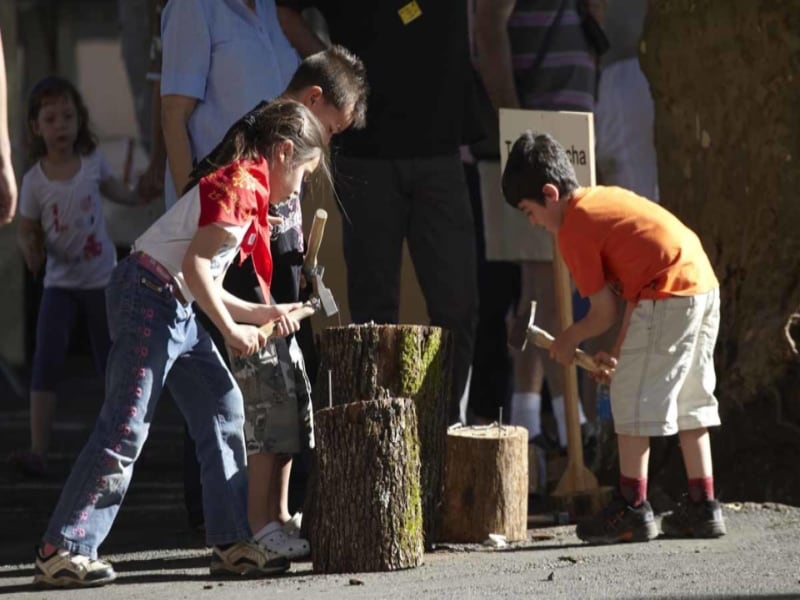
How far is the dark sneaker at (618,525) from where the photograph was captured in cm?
726

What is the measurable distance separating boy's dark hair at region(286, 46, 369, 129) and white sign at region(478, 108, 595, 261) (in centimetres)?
128

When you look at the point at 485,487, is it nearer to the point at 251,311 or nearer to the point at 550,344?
the point at 550,344

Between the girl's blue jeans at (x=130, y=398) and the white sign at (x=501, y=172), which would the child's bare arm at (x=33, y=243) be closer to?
the white sign at (x=501, y=172)

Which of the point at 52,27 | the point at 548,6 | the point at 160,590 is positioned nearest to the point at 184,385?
the point at 160,590

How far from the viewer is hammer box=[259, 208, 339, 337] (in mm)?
6578

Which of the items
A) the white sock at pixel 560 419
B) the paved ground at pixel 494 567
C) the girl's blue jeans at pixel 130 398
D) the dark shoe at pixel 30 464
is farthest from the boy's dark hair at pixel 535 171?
the dark shoe at pixel 30 464

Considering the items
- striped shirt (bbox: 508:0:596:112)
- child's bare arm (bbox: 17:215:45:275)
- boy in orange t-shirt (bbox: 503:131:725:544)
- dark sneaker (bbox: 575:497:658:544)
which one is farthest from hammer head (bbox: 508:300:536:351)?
child's bare arm (bbox: 17:215:45:275)

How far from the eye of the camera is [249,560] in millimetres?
6719

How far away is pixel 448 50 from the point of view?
827 centimetres

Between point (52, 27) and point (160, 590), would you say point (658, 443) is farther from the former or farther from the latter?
point (52, 27)

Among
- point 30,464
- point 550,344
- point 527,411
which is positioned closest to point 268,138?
point 550,344

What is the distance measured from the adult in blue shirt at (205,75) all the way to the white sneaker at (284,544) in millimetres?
1282

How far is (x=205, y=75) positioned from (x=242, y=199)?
3.95ft

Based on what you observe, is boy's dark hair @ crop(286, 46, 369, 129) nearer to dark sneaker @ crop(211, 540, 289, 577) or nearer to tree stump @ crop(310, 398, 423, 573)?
tree stump @ crop(310, 398, 423, 573)
